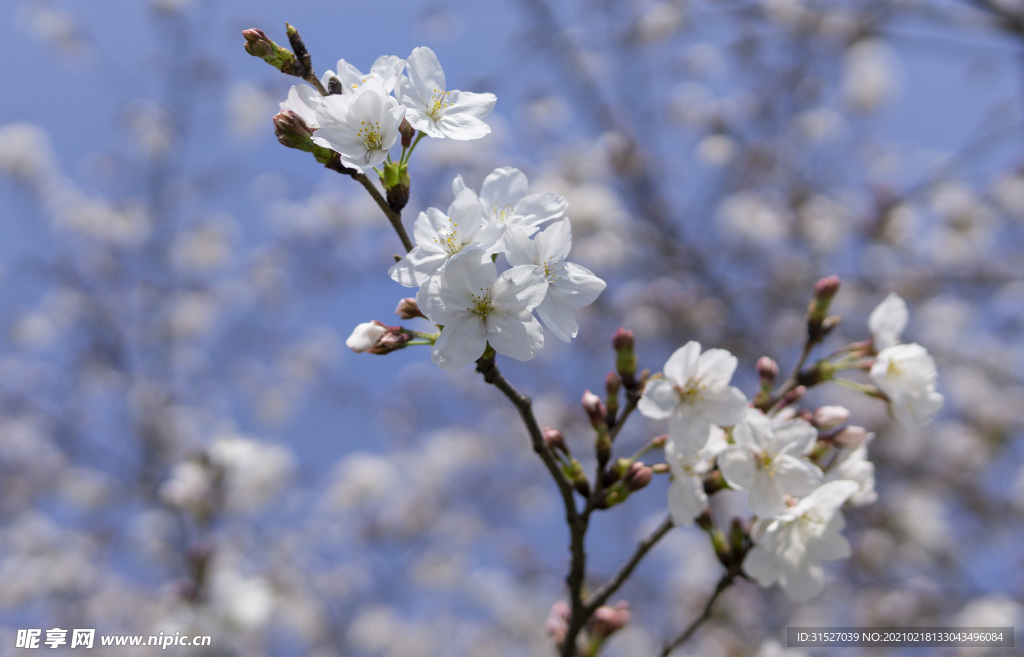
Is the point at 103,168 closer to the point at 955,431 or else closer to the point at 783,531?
the point at 783,531

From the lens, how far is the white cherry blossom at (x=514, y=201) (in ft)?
3.84

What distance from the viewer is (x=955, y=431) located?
19.4 ft

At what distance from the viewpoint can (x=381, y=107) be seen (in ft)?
3.55

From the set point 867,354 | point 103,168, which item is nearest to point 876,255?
point 867,354

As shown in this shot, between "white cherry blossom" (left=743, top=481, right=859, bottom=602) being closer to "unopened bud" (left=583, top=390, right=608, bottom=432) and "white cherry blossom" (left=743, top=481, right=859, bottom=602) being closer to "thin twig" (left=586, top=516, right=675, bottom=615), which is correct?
"thin twig" (left=586, top=516, right=675, bottom=615)

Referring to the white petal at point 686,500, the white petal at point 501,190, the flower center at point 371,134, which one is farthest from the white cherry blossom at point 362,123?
the white petal at point 686,500

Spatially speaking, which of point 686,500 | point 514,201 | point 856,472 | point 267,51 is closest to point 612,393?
point 686,500

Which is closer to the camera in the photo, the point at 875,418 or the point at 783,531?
the point at 783,531

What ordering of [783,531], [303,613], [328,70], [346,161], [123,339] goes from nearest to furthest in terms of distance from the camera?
1. [346,161]
2. [328,70]
3. [783,531]
4. [123,339]
5. [303,613]

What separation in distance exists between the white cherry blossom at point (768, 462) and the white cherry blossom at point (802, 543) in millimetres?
61

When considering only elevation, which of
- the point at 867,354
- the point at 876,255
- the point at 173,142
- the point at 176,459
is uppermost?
the point at 173,142

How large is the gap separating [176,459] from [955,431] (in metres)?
7.68

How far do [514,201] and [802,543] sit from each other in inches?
38.7

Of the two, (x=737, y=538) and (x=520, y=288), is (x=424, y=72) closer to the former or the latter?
(x=520, y=288)
